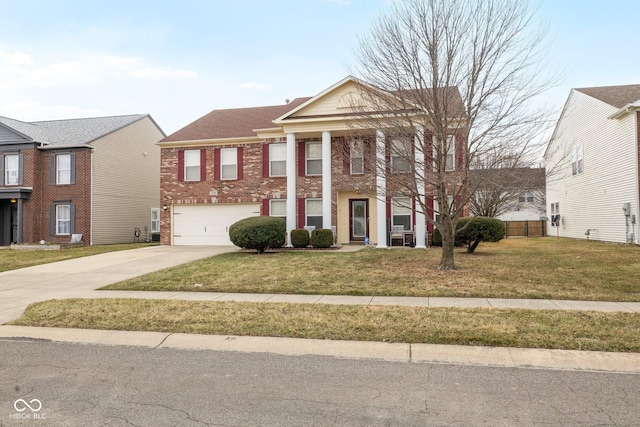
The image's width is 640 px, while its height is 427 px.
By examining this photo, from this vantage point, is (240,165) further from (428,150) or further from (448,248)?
(448,248)

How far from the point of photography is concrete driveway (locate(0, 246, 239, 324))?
9031 millimetres

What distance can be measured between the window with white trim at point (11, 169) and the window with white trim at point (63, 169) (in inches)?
83.8

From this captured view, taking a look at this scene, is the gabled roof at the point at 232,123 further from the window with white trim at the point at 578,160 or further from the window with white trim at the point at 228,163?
the window with white trim at the point at 578,160

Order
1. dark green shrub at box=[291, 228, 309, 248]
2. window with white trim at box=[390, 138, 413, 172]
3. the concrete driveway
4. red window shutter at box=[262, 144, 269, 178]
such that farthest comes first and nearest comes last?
red window shutter at box=[262, 144, 269, 178]
dark green shrub at box=[291, 228, 309, 248]
window with white trim at box=[390, 138, 413, 172]
the concrete driveway

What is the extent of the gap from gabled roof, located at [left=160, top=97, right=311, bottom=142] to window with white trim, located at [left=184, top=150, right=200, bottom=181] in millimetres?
684

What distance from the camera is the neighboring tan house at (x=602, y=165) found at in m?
17.5

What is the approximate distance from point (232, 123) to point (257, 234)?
29.4 ft

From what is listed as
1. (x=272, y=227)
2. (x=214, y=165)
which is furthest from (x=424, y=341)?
(x=214, y=165)

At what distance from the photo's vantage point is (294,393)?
4082 mm

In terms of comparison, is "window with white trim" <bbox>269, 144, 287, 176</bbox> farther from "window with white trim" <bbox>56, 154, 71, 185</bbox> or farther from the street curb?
the street curb

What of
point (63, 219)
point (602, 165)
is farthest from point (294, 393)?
point (63, 219)

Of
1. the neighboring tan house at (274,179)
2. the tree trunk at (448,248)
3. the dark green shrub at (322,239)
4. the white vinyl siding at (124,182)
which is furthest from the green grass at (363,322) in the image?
the white vinyl siding at (124,182)

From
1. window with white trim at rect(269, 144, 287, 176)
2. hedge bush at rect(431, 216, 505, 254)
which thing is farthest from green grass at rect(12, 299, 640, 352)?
window with white trim at rect(269, 144, 287, 176)

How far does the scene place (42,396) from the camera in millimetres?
4070
